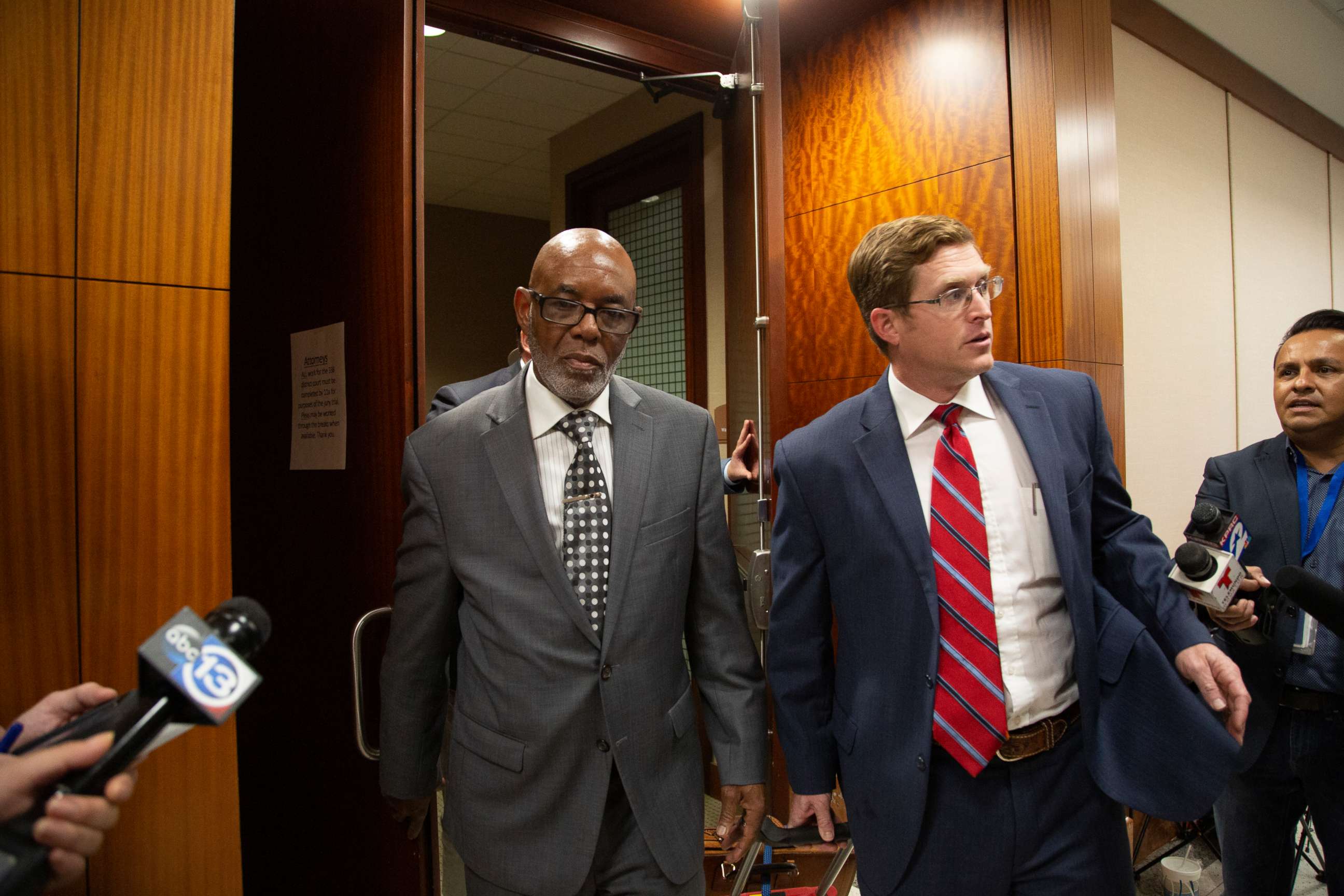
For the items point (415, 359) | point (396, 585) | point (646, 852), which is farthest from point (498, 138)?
point (646, 852)

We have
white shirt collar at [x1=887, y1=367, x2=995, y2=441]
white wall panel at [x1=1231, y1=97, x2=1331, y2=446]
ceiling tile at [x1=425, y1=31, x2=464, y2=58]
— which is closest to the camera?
white shirt collar at [x1=887, y1=367, x2=995, y2=441]

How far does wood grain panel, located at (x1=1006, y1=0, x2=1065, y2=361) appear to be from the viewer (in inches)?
99.3

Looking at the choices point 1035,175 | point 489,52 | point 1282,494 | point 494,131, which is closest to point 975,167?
point 1035,175

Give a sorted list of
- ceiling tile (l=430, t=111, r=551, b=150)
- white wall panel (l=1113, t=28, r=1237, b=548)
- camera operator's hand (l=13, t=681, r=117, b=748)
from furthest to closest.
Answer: ceiling tile (l=430, t=111, r=551, b=150)
white wall panel (l=1113, t=28, r=1237, b=548)
camera operator's hand (l=13, t=681, r=117, b=748)

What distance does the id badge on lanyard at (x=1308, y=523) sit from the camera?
201 centimetres

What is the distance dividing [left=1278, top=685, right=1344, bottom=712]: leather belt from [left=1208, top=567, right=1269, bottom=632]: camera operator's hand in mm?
255

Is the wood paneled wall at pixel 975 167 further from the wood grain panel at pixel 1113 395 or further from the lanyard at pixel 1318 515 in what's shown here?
the lanyard at pixel 1318 515

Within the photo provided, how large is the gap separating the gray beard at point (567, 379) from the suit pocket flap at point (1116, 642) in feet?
3.42

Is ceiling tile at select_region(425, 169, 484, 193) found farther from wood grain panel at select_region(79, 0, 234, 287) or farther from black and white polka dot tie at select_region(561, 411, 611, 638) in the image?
black and white polka dot tie at select_region(561, 411, 611, 638)

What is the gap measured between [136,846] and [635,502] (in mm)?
1089

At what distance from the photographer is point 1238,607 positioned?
1782 millimetres

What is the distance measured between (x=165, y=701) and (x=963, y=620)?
1.23m

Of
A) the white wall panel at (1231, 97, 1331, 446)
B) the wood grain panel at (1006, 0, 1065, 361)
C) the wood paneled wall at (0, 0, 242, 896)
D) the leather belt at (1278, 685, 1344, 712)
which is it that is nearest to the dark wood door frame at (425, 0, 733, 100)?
the wood grain panel at (1006, 0, 1065, 361)

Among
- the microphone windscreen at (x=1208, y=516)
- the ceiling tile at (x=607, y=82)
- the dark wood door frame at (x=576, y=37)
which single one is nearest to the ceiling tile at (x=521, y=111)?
the ceiling tile at (x=607, y=82)
